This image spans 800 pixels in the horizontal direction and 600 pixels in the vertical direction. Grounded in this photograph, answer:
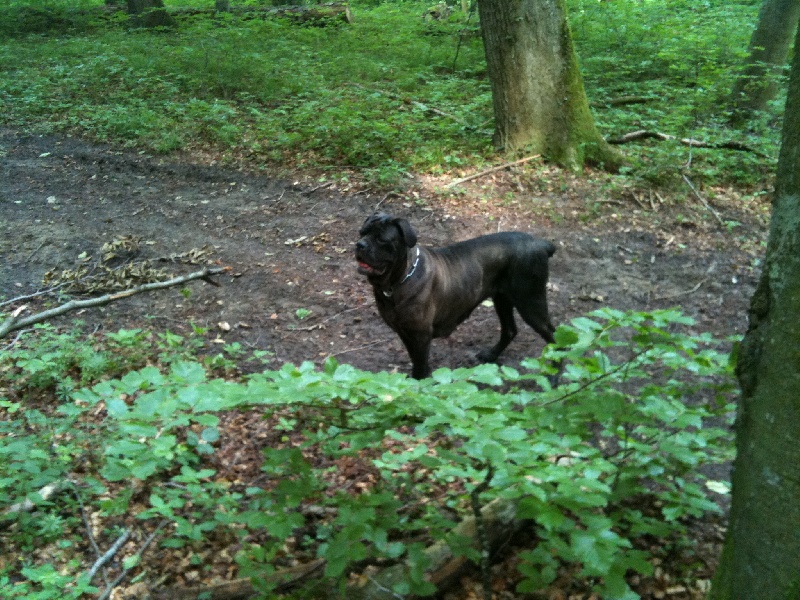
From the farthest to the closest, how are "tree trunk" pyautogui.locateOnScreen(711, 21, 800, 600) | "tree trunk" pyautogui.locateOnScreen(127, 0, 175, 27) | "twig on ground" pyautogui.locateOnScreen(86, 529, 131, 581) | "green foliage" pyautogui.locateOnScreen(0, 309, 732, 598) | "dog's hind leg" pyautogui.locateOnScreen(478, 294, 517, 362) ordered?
"tree trunk" pyautogui.locateOnScreen(127, 0, 175, 27) < "dog's hind leg" pyautogui.locateOnScreen(478, 294, 517, 362) < "twig on ground" pyautogui.locateOnScreen(86, 529, 131, 581) < "green foliage" pyautogui.locateOnScreen(0, 309, 732, 598) < "tree trunk" pyautogui.locateOnScreen(711, 21, 800, 600)

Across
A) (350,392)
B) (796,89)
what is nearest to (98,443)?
(350,392)

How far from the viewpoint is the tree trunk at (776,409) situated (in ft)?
6.50

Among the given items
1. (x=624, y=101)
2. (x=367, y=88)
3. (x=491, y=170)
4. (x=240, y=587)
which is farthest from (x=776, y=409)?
(x=367, y=88)

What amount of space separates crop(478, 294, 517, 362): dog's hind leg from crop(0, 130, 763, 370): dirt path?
0.15 meters

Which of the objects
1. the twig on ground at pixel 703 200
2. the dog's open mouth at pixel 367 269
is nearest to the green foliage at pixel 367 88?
the twig on ground at pixel 703 200

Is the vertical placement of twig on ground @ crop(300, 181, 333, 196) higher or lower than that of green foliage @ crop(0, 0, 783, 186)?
lower

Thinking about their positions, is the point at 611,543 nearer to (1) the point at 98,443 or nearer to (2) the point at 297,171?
(1) the point at 98,443

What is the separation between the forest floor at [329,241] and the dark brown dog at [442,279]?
1.67ft

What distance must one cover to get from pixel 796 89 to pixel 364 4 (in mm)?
20994

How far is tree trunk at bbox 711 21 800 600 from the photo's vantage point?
1982mm

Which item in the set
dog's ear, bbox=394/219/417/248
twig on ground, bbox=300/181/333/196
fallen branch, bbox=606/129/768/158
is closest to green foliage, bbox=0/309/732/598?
dog's ear, bbox=394/219/417/248

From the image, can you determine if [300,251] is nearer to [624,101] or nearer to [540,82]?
[540,82]

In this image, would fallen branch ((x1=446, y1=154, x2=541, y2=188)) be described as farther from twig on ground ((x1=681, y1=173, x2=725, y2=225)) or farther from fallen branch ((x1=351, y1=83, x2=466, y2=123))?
twig on ground ((x1=681, y1=173, x2=725, y2=225))

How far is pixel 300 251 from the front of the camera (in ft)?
24.0
